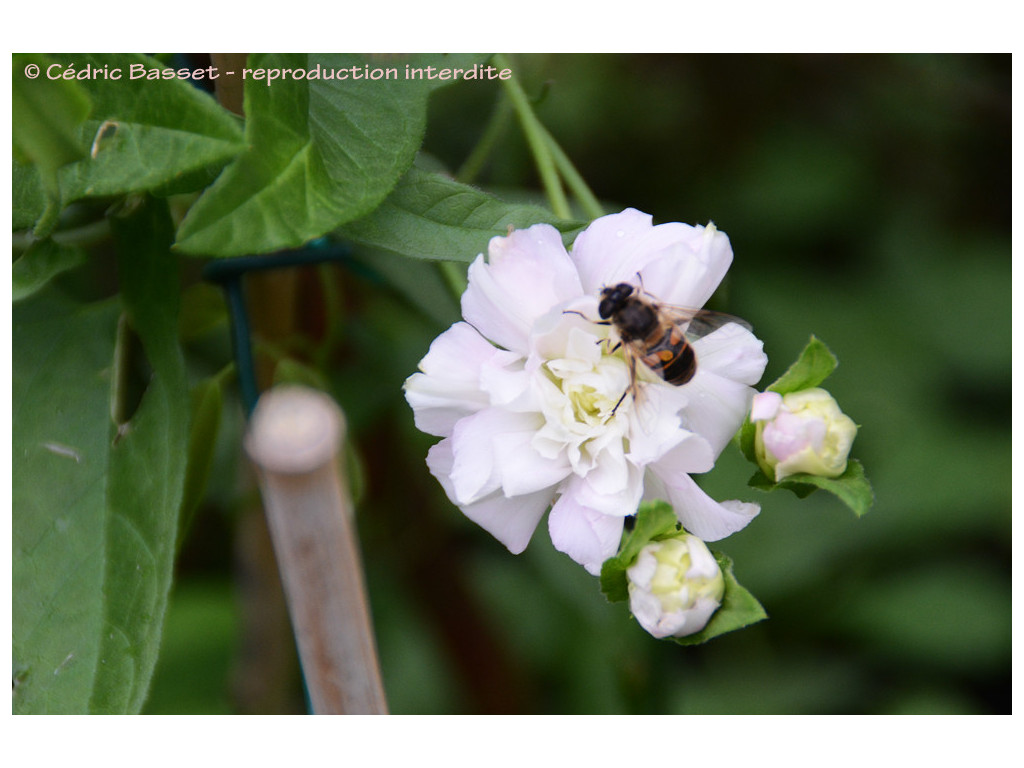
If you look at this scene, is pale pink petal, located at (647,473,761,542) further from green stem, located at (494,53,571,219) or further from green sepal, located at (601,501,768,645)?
green stem, located at (494,53,571,219)

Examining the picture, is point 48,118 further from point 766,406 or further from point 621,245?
point 766,406

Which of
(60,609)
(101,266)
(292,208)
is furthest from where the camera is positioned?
(101,266)

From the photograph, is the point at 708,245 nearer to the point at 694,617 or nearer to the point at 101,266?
the point at 694,617

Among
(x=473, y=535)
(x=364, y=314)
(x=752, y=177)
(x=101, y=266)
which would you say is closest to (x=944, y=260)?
(x=752, y=177)

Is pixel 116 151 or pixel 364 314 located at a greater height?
pixel 116 151

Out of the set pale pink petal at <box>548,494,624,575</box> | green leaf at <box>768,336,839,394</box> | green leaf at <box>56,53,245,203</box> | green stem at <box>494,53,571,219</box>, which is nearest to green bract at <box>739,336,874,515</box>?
green leaf at <box>768,336,839,394</box>
